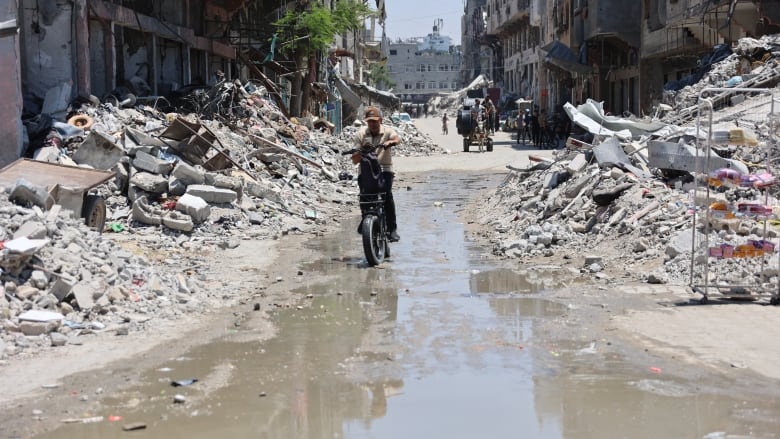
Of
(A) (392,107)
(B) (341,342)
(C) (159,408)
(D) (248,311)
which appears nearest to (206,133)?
(D) (248,311)

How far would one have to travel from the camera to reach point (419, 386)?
564 cm

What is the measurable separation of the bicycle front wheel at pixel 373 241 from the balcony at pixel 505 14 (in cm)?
5823

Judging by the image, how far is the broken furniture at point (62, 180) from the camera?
10.2 metres

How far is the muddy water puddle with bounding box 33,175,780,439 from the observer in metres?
4.92

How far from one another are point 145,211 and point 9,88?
3.60 m

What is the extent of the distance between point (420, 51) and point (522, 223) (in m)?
131

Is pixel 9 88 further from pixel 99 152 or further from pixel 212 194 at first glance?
pixel 212 194

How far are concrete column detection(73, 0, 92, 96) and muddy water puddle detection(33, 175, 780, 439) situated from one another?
40.2 feet

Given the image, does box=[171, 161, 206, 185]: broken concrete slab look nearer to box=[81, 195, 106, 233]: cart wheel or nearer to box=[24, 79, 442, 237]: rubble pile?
box=[24, 79, 442, 237]: rubble pile

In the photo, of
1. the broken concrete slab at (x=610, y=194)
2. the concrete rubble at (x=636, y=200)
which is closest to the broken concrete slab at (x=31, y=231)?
the concrete rubble at (x=636, y=200)

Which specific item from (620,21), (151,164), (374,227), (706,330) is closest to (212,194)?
(151,164)

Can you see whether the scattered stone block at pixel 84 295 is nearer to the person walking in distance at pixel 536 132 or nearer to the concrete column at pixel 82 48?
the concrete column at pixel 82 48

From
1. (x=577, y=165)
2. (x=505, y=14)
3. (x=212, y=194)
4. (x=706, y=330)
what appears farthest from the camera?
(x=505, y=14)

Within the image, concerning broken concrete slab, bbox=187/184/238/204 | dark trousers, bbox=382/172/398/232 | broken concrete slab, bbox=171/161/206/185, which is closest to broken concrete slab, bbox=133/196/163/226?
broken concrete slab, bbox=187/184/238/204
